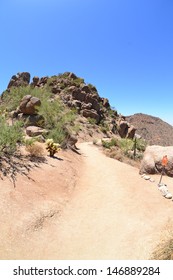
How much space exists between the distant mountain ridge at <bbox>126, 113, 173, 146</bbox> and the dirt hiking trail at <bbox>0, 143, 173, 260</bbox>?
55815 millimetres

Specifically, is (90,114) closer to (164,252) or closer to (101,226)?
(101,226)

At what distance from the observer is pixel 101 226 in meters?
7.24

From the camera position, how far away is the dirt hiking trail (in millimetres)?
5875

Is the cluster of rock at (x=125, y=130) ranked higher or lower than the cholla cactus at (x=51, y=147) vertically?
higher

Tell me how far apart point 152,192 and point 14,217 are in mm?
5558

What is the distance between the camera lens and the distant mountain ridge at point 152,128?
66750 mm

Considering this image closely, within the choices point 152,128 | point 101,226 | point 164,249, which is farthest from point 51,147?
point 152,128

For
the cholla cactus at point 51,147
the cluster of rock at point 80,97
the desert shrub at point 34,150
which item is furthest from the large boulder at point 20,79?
the desert shrub at point 34,150

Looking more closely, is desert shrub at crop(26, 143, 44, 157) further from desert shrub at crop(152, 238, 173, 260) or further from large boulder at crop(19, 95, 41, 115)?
large boulder at crop(19, 95, 41, 115)

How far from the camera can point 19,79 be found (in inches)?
2109

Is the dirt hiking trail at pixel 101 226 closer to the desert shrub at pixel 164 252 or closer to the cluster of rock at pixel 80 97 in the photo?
the desert shrub at pixel 164 252

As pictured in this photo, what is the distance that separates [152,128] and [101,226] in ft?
235

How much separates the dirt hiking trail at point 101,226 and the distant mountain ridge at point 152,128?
5581cm

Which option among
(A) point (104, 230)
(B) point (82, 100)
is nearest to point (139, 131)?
(B) point (82, 100)
